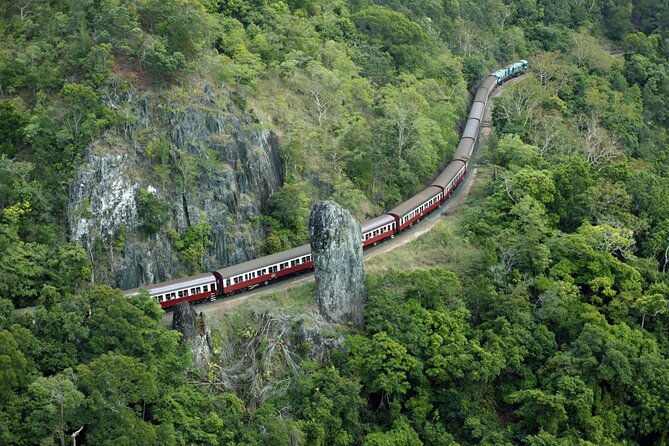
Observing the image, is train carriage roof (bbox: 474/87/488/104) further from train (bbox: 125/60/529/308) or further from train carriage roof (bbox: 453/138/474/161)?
train carriage roof (bbox: 453/138/474/161)

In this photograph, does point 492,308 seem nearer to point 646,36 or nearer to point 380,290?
point 380,290

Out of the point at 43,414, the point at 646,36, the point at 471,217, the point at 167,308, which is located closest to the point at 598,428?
the point at 471,217

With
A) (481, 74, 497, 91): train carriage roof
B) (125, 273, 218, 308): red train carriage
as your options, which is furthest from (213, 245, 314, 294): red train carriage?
(481, 74, 497, 91): train carriage roof

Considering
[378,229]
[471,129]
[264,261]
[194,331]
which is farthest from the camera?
[471,129]

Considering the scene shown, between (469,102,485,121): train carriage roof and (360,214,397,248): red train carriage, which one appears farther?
(469,102,485,121): train carriage roof

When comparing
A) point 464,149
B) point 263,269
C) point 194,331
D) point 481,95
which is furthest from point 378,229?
point 481,95

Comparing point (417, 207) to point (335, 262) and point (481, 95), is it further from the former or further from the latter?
point (481, 95)
